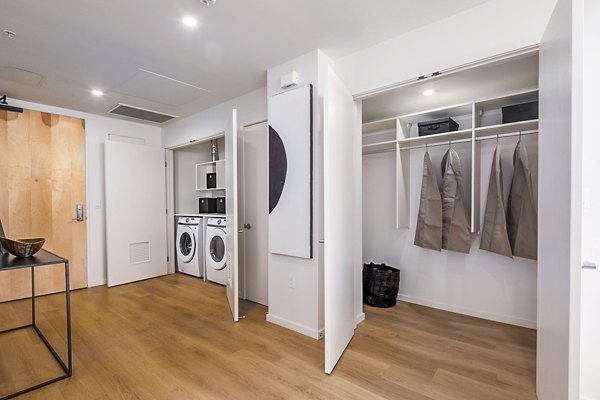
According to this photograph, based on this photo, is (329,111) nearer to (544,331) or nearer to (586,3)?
(586,3)

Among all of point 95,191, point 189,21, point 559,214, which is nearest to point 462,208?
point 559,214

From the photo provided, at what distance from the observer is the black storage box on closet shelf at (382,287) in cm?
313

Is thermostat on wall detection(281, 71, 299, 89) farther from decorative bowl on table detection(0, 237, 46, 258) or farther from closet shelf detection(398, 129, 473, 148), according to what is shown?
decorative bowl on table detection(0, 237, 46, 258)

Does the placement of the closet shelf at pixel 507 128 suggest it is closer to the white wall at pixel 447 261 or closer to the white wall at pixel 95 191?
the white wall at pixel 447 261

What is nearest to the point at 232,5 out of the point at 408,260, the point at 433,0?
the point at 433,0

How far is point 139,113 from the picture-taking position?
13.2 feet

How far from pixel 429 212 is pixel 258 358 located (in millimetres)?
2207

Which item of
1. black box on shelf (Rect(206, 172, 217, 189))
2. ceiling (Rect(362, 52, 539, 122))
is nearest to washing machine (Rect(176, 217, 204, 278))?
black box on shelf (Rect(206, 172, 217, 189))

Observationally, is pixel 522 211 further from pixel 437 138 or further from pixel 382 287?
pixel 382 287

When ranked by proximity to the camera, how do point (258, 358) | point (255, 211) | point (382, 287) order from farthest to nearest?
1. point (255, 211)
2. point (382, 287)
3. point (258, 358)

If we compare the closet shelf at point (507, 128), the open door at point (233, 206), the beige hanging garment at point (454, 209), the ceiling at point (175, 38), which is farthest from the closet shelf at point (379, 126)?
the open door at point (233, 206)

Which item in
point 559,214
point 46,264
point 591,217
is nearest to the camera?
point 559,214

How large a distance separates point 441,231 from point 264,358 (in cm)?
214

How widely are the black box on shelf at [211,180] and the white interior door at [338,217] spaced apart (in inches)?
99.9
